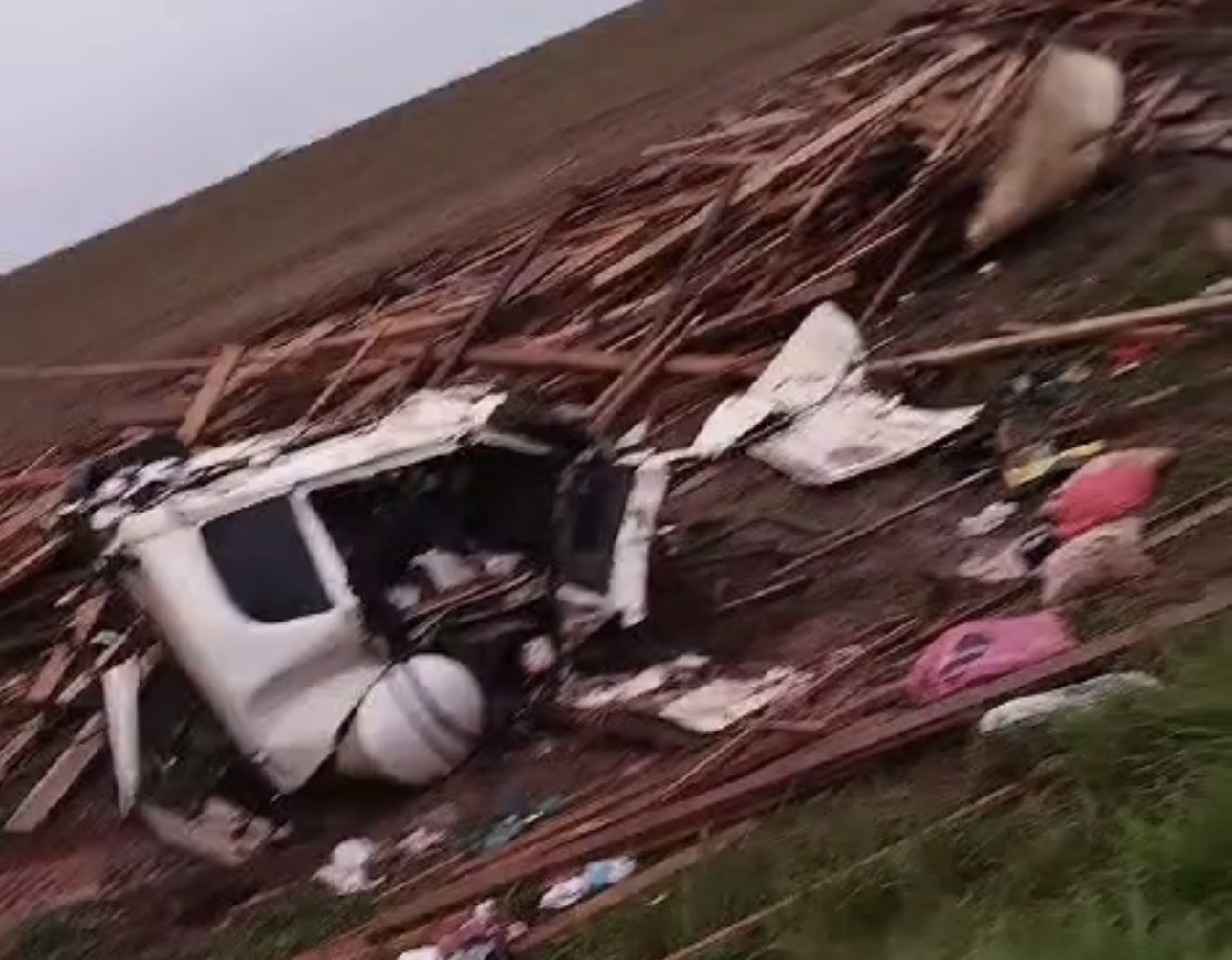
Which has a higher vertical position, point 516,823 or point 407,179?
point 407,179

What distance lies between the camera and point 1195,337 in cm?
667

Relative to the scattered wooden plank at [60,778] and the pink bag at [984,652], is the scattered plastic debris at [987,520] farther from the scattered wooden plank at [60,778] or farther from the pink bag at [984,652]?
the scattered wooden plank at [60,778]

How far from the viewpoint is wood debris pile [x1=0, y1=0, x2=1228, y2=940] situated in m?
7.84

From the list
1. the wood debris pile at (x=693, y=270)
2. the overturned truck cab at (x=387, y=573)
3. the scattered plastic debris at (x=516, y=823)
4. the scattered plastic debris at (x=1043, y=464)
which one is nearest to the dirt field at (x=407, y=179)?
the wood debris pile at (x=693, y=270)

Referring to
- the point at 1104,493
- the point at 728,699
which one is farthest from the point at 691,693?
the point at 1104,493

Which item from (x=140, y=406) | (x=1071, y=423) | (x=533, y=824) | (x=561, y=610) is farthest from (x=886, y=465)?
(x=140, y=406)

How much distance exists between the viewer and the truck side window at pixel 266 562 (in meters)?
6.44

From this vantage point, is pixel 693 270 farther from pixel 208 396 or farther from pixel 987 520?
pixel 987 520

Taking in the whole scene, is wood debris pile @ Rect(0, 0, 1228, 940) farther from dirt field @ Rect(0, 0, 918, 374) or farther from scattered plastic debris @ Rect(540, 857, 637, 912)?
scattered plastic debris @ Rect(540, 857, 637, 912)

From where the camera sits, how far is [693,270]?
26.8 ft

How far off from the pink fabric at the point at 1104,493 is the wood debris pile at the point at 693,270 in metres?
1.68

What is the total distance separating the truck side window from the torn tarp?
1.46 metres

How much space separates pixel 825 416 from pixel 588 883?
8.03 feet

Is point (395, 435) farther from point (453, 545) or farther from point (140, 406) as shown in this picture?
point (140, 406)
